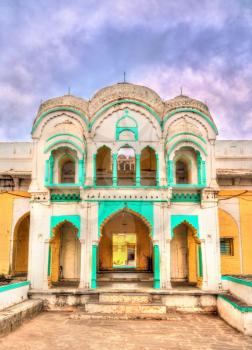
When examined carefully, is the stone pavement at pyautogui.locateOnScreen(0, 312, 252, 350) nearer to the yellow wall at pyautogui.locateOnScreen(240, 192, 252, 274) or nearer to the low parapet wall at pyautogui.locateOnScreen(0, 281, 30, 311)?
the low parapet wall at pyautogui.locateOnScreen(0, 281, 30, 311)

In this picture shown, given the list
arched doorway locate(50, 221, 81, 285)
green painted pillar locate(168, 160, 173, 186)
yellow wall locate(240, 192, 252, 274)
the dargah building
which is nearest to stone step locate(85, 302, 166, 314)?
the dargah building

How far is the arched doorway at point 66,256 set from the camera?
1464cm

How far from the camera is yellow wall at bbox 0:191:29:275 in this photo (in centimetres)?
1559

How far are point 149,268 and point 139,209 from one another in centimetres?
487

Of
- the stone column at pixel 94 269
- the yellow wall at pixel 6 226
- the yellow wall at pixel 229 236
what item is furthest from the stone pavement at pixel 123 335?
the yellow wall at pixel 6 226

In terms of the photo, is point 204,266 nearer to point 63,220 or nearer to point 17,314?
point 63,220

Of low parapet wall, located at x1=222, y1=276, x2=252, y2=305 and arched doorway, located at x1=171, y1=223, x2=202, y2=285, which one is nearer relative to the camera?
low parapet wall, located at x1=222, y1=276, x2=252, y2=305

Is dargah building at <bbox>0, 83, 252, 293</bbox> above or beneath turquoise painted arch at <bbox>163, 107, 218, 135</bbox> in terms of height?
beneath

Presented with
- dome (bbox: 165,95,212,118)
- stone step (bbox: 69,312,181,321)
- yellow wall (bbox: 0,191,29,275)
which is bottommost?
stone step (bbox: 69,312,181,321)

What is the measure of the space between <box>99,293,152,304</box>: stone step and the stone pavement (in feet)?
3.56

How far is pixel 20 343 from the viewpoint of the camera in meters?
8.21

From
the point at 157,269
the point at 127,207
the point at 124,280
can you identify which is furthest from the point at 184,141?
the point at 124,280

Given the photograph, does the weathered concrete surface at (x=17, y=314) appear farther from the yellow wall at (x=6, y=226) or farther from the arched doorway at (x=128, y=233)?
the arched doorway at (x=128, y=233)

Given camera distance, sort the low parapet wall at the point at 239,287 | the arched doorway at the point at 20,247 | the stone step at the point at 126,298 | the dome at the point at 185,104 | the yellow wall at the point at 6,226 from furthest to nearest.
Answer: the arched doorway at the point at 20,247
the yellow wall at the point at 6,226
the dome at the point at 185,104
the stone step at the point at 126,298
the low parapet wall at the point at 239,287
